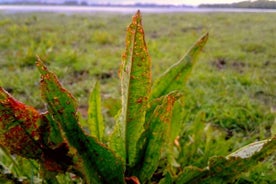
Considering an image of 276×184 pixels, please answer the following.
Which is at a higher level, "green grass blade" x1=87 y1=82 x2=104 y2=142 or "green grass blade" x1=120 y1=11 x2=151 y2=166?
"green grass blade" x1=120 y1=11 x2=151 y2=166

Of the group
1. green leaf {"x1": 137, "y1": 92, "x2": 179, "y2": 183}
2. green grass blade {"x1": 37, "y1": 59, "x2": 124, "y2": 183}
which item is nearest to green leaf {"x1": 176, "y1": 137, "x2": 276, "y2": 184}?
green leaf {"x1": 137, "y1": 92, "x2": 179, "y2": 183}

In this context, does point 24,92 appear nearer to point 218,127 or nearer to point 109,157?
point 218,127

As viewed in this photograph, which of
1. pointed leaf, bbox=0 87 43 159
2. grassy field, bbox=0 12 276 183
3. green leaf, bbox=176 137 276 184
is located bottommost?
grassy field, bbox=0 12 276 183

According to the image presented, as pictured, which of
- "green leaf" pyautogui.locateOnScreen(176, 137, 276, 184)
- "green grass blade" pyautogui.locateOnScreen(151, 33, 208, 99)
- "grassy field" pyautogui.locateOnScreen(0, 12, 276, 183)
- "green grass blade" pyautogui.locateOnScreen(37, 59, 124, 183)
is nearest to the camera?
"green grass blade" pyautogui.locateOnScreen(37, 59, 124, 183)

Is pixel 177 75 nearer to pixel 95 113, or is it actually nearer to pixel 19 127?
pixel 95 113

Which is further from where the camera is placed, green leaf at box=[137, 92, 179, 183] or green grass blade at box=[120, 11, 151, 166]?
green leaf at box=[137, 92, 179, 183]

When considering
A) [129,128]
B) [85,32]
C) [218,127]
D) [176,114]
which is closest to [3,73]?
[218,127]

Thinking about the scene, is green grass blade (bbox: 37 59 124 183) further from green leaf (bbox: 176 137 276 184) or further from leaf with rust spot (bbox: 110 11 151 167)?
green leaf (bbox: 176 137 276 184)
